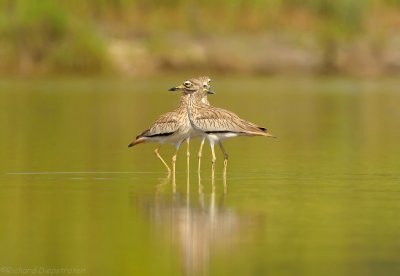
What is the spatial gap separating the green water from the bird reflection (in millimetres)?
11

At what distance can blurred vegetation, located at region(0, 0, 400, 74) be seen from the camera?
52.8m

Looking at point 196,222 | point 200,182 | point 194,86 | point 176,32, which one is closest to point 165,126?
point 194,86

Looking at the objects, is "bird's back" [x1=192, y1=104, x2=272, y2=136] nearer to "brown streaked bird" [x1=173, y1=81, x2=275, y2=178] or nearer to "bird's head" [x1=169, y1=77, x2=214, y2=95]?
"brown streaked bird" [x1=173, y1=81, x2=275, y2=178]

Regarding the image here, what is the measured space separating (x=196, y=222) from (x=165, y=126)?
13.5ft

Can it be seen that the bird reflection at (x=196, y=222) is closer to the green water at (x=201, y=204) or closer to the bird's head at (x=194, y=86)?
the green water at (x=201, y=204)

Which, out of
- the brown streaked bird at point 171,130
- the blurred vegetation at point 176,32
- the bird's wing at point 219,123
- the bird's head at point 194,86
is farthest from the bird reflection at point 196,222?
the blurred vegetation at point 176,32

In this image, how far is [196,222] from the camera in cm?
1050

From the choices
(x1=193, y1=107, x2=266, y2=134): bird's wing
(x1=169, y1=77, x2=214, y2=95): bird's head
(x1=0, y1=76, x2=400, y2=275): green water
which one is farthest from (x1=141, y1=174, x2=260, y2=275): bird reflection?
(x1=169, y1=77, x2=214, y2=95): bird's head

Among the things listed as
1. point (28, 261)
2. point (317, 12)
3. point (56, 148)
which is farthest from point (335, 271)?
point (317, 12)

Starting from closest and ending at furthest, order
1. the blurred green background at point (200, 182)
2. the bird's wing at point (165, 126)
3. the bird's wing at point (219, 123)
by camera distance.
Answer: the blurred green background at point (200, 182)
the bird's wing at point (219, 123)
the bird's wing at point (165, 126)

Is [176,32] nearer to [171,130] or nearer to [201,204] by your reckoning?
[171,130]

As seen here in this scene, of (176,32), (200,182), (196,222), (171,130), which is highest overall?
(176,32)

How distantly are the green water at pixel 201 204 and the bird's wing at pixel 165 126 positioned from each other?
442 mm

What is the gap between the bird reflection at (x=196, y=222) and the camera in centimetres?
915
